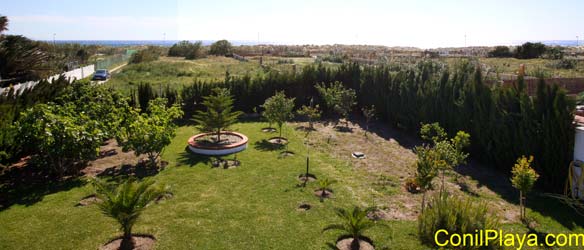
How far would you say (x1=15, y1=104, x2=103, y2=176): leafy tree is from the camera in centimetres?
730

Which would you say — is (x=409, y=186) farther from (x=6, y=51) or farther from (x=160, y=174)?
(x=6, y=51)

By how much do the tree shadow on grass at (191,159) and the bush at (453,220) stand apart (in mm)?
6250

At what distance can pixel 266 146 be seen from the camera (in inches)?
446

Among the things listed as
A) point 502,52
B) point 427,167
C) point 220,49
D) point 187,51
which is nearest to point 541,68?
point 427,167

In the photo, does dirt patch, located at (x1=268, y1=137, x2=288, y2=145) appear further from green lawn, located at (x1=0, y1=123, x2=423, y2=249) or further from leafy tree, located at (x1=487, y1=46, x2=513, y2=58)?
leafy tree, located at (x1=487, y1=46, x2=513, y2=58)

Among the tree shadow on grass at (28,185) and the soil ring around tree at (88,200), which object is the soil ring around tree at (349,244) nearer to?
the soil ring around tree at (88,200)

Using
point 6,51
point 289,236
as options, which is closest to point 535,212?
point 289,236

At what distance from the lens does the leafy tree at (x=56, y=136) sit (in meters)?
7.30

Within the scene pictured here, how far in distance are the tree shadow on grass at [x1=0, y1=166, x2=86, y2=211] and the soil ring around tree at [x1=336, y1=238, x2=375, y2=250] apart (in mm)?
5800

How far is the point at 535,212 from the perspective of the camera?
22.7 ft

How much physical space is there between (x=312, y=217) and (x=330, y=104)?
914 centimetres

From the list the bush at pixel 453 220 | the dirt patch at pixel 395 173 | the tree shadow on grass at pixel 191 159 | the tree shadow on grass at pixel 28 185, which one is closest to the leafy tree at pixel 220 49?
the dirt patch at pixel 395 173

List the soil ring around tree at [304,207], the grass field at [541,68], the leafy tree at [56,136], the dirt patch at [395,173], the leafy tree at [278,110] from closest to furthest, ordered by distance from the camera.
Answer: the soil ring around tree at [304,207] → the dirt patch at [395,173] → the leafy tree at [56,136] → the leafy tree at [278,110] → the grass field at [541,68]

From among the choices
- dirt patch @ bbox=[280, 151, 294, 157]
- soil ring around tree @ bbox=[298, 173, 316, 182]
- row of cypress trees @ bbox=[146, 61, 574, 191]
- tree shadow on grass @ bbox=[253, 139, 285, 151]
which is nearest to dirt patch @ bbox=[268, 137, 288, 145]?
tree shadow on grass @ bbox=[253, 139, 285, 151]
